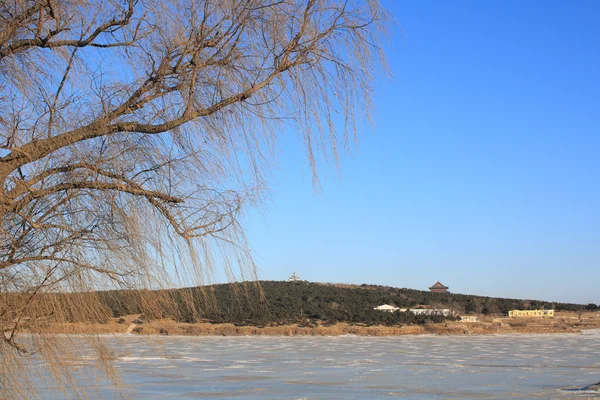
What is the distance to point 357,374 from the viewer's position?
12.2m

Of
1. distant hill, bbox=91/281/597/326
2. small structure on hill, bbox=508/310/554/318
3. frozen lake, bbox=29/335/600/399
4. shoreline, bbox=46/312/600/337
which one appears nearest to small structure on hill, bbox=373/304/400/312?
distant hill, bbox=91/281/597/326

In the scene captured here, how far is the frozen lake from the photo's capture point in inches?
375

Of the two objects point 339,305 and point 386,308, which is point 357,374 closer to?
point 339,305

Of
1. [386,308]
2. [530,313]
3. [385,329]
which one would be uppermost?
[386,308]

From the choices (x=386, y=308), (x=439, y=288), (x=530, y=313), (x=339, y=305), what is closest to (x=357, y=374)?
(x=339, y=305)

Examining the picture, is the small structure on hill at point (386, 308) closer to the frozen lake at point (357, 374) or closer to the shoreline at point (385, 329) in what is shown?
the shoreline at point (385, 329)

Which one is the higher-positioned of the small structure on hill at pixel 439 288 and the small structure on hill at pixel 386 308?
the small structure on hill at pixel 439 288

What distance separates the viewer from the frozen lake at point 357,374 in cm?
952

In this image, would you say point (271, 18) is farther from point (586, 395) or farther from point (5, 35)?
point (586, 395)

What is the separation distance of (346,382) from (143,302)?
301 inches

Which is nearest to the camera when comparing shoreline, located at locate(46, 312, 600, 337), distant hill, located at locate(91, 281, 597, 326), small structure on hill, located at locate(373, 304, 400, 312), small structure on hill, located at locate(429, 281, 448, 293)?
shoreline, located at locate(46, 312, 600, 337)

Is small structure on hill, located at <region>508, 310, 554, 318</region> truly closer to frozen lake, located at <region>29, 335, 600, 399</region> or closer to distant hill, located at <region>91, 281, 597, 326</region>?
distant hill, located at <region>91, 281, 597, 326</region>

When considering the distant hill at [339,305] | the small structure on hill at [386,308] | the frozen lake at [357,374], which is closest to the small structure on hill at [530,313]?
the distant hill at [339,305]

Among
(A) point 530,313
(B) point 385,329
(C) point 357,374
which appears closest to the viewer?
(C) point 357,374
